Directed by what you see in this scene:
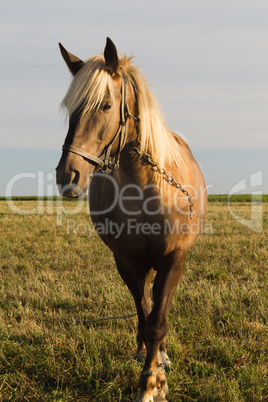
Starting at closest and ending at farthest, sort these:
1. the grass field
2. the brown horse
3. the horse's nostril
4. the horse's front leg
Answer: the horse's nostril, the brown horse, the horse's front leg, the grass field

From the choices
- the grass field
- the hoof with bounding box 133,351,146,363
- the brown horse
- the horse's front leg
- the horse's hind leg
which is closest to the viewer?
the brown horse

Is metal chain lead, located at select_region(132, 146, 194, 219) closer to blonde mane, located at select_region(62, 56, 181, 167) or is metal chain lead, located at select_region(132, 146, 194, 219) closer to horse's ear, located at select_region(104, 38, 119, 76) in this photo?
blonde mane, located at select_region(62, 56, 181, 167)

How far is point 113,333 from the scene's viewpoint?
3811 millimetres

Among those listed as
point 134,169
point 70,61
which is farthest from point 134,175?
point 70,61

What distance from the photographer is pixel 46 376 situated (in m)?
3.13

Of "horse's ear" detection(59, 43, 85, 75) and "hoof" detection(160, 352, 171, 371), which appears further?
"hoof" detection(160, 352, 171, 371)

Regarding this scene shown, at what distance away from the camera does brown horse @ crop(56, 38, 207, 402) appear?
7.91 ft

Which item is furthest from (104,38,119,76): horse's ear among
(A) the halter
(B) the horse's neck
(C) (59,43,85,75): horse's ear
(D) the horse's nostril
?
(D) the horse's nostril

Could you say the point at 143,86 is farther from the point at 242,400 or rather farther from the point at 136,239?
the point at 242,400

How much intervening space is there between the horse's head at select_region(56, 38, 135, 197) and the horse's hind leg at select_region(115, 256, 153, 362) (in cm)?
96

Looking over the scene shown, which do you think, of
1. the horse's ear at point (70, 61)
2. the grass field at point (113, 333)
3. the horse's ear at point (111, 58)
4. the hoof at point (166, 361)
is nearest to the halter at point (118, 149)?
the horse's ear at point (111, 58)

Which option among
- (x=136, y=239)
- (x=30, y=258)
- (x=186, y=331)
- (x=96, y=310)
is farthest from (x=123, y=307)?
(x=30, y=258)

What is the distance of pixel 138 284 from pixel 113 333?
2.76 feet

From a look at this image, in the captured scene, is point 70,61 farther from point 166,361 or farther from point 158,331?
point 166,361
